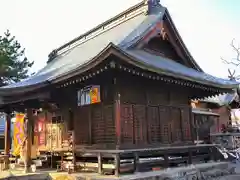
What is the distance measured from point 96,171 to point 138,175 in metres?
1.60

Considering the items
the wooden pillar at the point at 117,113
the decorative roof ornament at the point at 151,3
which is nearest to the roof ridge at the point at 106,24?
the decorative roof ornament at the point at 151,3

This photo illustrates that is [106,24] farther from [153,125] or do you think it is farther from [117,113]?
[117,113]

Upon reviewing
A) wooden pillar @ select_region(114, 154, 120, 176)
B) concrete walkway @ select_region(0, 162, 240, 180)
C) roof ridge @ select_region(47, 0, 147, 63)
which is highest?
roof ridge @ select_region(47, 0, 147, 63)

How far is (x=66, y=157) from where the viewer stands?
37.2 feet

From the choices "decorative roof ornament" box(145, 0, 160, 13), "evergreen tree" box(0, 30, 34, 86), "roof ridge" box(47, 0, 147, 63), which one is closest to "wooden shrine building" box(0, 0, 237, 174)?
"decorative roof ornament" box(145, 0, 160, 13)

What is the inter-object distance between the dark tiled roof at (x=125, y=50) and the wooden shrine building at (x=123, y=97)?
63 mm

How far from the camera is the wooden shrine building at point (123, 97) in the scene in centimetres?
912

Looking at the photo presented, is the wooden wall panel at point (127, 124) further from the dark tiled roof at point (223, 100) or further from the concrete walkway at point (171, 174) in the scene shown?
the dark tiled roof at point (223, 100)

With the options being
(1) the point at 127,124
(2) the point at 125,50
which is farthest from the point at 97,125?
(2) the point at 125,50

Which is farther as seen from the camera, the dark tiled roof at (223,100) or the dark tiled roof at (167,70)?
the dark tiled roof at (223,100)

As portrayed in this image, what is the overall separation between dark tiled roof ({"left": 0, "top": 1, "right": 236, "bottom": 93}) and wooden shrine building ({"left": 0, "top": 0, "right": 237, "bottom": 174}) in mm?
63

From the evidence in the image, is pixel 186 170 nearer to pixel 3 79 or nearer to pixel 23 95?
pixel 23 95

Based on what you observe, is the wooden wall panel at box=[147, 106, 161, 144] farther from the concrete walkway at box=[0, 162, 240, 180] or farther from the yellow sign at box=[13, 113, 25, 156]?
the yellow sign at box=[13, 113, 25, 156]

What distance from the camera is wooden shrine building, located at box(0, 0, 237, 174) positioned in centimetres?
912
